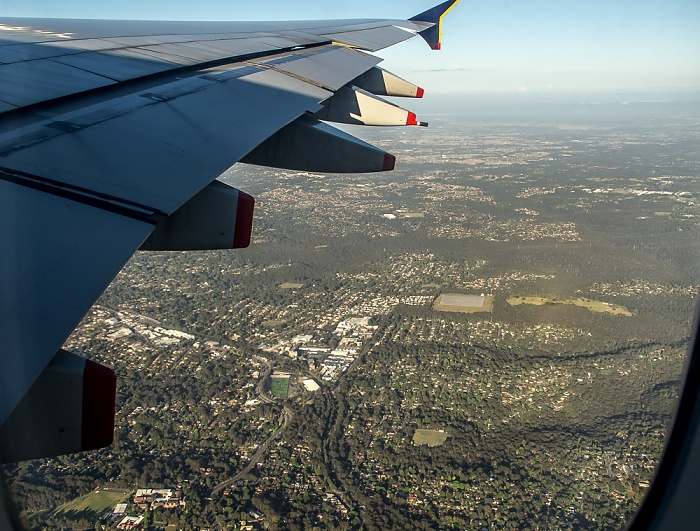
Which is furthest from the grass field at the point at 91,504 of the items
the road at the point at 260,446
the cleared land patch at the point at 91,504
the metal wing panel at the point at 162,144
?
the metal wing panel at the point at 162,144

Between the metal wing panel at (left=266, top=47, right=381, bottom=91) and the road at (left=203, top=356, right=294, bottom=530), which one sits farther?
the road at (left=203, top=356, right=294, bottom=530)

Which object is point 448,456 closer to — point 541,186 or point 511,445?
point 511,445

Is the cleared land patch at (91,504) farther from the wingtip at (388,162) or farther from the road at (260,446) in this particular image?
the wingtip at (388,162)

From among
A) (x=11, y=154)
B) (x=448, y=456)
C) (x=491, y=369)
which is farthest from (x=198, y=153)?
(x=491, y=369)

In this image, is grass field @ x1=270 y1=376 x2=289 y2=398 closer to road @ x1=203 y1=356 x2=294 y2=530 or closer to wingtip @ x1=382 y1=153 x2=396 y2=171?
road @ x1=203 y1=356 x2=294 y2=530

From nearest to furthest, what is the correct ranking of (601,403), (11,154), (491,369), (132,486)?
(11,154) → (132,486) → (601,403) → (491,369)

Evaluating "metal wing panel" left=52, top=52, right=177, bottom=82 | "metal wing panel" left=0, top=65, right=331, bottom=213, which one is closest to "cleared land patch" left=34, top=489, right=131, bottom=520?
"metal wing panel" left=52, top=52, right=177, bottom=82
